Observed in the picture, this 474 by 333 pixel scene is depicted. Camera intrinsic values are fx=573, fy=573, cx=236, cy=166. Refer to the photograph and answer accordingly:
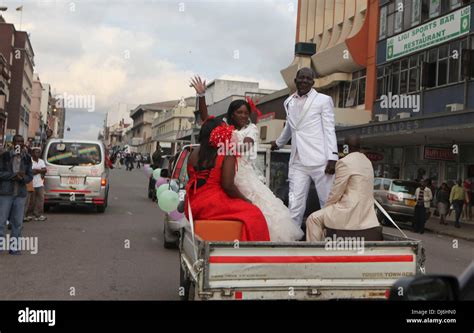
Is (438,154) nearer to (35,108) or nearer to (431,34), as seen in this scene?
(431,34)

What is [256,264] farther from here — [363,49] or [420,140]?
[363,49]

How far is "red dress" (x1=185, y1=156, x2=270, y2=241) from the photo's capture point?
4.85 m

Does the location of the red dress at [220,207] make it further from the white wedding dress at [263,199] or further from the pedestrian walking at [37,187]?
the pedestrian walking at [37,187]

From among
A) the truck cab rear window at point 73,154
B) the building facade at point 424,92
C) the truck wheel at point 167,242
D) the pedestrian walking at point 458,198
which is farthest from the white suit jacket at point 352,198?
the pedestrian walking at point 458,198

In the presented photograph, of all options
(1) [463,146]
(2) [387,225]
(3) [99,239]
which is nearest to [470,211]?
(1) [463,146]

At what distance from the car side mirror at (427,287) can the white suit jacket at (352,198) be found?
2834mm

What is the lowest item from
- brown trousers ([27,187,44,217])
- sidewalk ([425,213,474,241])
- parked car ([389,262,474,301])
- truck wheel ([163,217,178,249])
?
sidewalk ([425,213,474,241])

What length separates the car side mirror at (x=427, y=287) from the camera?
81.1 inches

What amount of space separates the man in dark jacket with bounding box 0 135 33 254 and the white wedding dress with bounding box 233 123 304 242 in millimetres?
5012

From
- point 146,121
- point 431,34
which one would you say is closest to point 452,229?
point 431,34

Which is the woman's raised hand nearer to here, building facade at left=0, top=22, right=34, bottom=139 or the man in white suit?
the man in white suit

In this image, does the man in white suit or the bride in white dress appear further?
the man in white suit

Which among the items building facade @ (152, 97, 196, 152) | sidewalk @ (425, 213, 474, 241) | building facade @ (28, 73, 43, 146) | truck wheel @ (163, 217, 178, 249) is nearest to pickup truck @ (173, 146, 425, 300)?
truck wheel @ (163, 217, 178, 249)
